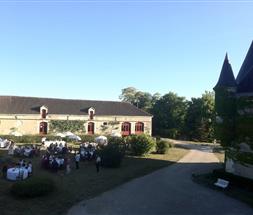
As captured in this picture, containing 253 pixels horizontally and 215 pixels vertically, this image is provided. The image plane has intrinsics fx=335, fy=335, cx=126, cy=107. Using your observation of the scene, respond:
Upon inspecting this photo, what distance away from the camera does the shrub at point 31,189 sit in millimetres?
17938

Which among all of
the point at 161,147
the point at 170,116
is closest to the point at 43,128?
the point at 161,147

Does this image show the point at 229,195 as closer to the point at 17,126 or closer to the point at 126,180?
the point at 126,180

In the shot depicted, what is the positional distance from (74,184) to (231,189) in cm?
1032

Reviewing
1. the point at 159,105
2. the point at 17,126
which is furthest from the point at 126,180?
the point at 159,105

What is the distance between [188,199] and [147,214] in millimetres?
3790

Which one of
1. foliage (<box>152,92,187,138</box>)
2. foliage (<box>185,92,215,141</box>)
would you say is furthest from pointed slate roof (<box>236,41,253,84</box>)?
foliage (<box>152,92,187,138</box>)

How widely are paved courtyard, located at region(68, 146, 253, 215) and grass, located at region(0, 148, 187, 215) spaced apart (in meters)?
0.89

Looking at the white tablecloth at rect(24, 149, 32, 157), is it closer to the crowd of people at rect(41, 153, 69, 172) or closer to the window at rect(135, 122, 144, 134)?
the crowd of people at rect(41, 153, 69, 172)

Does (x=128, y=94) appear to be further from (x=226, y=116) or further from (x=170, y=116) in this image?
(x=226, y=116)

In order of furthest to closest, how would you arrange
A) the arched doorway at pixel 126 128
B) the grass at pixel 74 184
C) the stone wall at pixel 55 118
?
the arched doorway at pixel 126 128 < the stone wall at pixel 55 118 < the grass at pixel 74 184

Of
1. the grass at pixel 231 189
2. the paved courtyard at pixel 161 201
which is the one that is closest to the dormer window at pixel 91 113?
the paved courtyard at pixel 161 201

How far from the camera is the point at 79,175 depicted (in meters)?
24.9

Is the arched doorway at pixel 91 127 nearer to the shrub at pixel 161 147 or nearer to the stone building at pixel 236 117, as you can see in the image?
the shrub at pixel 161 147

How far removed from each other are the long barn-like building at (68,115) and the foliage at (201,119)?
11562 mm
